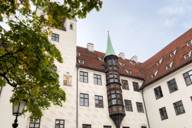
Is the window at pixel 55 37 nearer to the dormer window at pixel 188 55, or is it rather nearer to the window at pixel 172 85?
the window at pixel 172 85

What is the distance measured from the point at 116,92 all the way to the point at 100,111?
2.98 meters

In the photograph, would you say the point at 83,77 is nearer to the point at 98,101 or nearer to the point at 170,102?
the point at 98,101

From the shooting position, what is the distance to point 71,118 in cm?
2003

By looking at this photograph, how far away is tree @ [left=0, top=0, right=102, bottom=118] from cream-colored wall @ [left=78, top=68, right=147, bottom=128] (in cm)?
1180

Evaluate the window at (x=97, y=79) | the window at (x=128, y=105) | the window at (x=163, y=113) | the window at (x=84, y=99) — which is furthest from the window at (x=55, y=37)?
the window at (x=163, y=113)

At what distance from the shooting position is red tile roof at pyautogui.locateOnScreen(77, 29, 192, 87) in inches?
943

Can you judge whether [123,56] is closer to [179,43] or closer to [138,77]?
[138,77]

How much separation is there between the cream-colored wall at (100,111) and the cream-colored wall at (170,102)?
124 centimetres

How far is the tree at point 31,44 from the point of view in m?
6.79

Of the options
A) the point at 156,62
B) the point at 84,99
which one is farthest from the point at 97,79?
the point at 156,62

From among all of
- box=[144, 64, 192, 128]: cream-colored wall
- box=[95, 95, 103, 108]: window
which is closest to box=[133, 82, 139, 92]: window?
box=[144, 64, 192, 128]: cream-colored wall

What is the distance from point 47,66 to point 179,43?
23172mm

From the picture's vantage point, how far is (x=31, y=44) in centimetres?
743

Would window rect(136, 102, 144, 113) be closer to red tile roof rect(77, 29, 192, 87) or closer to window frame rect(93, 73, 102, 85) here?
red tile roof rect(77, 29, 192, 87)
